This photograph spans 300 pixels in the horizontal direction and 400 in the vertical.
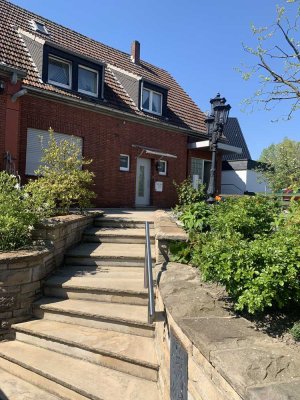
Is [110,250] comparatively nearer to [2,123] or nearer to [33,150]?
[2,123]

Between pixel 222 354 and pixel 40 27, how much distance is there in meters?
15.4

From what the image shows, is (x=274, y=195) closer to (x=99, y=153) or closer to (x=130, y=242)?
(x=130, y=242)

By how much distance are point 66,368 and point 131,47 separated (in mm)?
17496

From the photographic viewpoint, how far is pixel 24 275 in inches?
187

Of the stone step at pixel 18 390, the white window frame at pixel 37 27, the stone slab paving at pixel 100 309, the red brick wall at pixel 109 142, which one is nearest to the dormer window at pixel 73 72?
the red brick wall at pixel 109 142

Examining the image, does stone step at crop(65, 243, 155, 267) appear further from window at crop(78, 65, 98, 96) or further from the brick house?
window at crop(78, 65, 98, 96)

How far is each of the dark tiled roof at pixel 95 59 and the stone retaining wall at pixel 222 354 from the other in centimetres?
993

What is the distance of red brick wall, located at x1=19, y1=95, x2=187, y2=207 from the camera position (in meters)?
11.5

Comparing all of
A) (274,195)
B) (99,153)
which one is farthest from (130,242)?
(99,153)

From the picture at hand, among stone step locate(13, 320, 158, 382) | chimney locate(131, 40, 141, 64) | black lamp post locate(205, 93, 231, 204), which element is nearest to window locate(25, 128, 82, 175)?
black lamp post locate(205, 93, 231, 204)

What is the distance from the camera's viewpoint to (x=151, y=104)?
15727 mm

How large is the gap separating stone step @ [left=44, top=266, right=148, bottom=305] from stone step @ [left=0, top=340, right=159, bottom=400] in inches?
38.5

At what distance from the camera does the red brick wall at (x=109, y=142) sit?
11.5 meters

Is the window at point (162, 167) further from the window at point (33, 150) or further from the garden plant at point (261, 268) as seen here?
the garden plant at point (261, 268)
